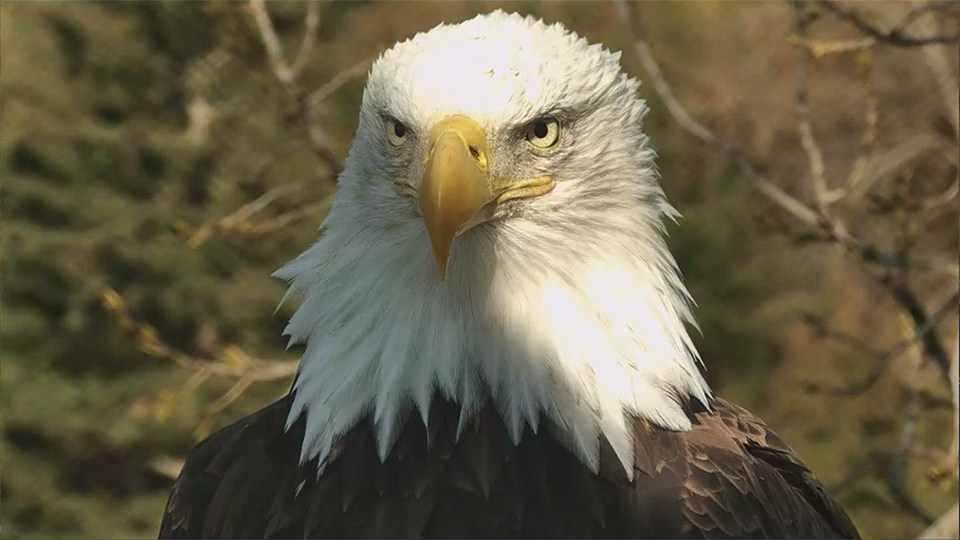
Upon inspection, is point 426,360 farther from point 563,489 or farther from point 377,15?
point 377,15

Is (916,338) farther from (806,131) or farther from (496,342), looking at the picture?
(496,342)

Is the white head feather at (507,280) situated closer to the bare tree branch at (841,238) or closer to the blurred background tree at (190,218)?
the bare tree branch at (841,238)

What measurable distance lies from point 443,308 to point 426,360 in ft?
0.46

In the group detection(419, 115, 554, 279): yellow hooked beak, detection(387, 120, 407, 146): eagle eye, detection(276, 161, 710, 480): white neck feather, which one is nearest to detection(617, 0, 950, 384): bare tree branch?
detection(276, 161, 710, 480): white neck feather

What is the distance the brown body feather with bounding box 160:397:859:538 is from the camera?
252cm

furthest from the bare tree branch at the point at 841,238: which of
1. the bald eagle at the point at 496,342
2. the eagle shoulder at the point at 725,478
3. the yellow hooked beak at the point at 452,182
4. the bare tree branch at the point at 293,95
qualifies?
the yellow hooked beak at the point at 452,182

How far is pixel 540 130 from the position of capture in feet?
9.10

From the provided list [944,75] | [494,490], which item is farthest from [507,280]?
[944,75]

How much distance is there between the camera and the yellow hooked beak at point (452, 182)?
8.04 ft

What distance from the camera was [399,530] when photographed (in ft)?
8.25

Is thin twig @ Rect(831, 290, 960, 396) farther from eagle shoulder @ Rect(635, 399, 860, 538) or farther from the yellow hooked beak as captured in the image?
the yellow hooked beak

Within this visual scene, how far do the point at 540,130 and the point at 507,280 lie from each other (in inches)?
15.5

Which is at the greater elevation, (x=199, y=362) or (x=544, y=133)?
(x=199, y=362)

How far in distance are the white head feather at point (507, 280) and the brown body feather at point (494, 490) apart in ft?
0.15
